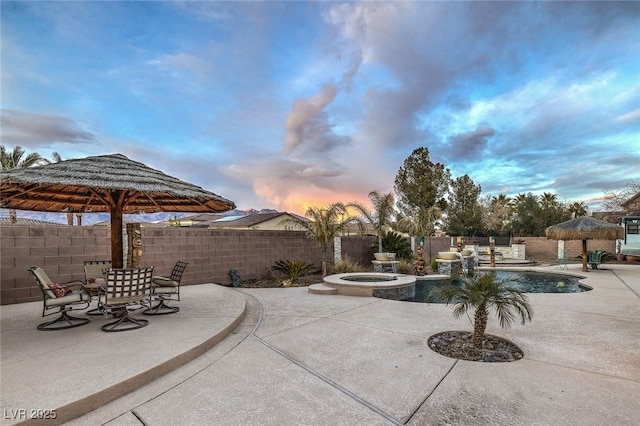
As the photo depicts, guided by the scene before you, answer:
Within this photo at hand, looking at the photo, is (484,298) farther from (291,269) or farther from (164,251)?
(164,251)

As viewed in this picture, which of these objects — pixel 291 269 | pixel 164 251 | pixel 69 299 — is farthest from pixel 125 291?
pixel 291 269

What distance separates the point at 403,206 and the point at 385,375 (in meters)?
29.0

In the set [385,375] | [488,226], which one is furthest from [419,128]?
[488,226]

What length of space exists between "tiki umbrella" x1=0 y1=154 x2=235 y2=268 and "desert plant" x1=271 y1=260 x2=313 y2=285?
4977 millimetres

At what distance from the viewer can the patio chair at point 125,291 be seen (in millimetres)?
4684

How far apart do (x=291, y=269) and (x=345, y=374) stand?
25.8 feet

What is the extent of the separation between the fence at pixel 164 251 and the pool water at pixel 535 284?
4.68 metres

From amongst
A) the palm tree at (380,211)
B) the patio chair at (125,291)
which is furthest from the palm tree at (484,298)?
the palm tree at (380,211)

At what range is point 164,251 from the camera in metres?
8.98

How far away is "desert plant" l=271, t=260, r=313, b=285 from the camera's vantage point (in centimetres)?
1112

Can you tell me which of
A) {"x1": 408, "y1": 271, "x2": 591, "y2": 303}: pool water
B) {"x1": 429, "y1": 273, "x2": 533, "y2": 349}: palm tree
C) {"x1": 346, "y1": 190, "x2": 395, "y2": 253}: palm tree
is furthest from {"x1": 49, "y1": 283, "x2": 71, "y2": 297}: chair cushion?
{"x1": 346, "y1": 190, "x2": 395, "y2": 253}: palm tree

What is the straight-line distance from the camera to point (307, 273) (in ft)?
42.8

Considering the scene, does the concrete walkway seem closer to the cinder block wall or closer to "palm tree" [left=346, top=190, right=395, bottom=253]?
"palm tree" [left=346, top=190, right=395, bottom=253]

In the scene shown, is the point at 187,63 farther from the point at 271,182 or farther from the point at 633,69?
the point at 633,69
